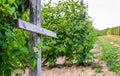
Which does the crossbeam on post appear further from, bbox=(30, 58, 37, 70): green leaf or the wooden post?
bbox=(30, 58, 37, 70): green leaf

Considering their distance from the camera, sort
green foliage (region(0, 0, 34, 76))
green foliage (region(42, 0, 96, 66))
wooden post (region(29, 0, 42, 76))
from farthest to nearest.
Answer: green foliage (region(42, 0, 96, 66))
wooden post (region(29, 0, 42, 76))
green foliage (region(0, 0, 34, 76))

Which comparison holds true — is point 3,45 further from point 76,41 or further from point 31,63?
point 76,41

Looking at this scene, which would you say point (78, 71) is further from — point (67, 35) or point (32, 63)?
point (32, 63)

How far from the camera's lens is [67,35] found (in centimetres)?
1121

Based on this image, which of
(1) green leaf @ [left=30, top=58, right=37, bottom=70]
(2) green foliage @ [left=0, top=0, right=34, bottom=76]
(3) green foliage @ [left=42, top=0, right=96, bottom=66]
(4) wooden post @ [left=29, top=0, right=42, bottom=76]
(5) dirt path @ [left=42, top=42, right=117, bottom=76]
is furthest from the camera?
(3) green foliage @ [left=42, top=0, right=96, bottom=66]

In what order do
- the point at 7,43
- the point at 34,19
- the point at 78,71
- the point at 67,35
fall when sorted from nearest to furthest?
1. the point at 7,43
2. the point at 34,19
3. the point at 78,71
4. the point at 67,35

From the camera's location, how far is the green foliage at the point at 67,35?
10992 mm

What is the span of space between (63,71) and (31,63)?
25.2ft

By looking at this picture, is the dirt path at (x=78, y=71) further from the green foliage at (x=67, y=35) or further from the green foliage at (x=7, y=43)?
the green foliage at (x=7, y=43)

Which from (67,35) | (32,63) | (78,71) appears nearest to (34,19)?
(32,63)

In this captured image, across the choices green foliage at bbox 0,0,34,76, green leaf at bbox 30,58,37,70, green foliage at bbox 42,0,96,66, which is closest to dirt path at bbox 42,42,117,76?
green foliage at bbox 42,0,96,66

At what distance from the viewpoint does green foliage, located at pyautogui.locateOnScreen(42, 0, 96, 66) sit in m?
11.0

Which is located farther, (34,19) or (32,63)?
(34,19)

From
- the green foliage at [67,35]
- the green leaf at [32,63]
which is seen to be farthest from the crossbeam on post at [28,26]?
the green foliage at [67,35]
